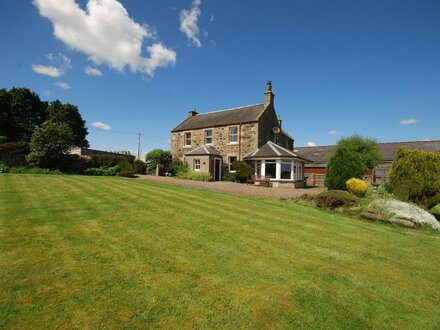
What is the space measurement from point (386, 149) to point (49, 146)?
43600 mm

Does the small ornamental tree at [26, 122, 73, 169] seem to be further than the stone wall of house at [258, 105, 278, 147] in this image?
No

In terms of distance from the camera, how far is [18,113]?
40250mm

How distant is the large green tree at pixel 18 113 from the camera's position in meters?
38.4

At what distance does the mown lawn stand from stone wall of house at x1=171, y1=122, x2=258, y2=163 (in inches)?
778

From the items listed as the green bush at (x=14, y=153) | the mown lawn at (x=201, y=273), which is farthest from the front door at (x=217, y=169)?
the mown lawn at (x=201, y=273)

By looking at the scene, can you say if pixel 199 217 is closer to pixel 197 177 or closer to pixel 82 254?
pixel 82 254

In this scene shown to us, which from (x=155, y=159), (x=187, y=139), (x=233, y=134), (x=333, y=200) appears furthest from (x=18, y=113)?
(x=333, y=200)

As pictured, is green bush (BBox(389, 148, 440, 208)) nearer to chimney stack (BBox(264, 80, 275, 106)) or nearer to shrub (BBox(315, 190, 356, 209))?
shrub (BBox(315, 190, 356, 209))

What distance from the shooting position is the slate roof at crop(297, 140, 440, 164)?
36031 mm

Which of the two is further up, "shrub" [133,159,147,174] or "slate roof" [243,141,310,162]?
"slate roof" [243,141,310,162]

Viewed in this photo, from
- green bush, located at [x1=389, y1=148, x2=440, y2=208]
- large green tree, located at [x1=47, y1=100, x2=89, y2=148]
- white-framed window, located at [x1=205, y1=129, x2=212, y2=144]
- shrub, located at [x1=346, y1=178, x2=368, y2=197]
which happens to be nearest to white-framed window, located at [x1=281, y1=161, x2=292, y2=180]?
shrub, located at [x1=346, y1=178, x2=368, y2=197]

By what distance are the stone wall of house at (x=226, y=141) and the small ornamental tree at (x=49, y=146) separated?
12913 mm

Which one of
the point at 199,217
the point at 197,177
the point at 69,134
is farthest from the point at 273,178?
the point at 69,134

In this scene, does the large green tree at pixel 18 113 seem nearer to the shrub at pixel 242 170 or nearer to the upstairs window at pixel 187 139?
the upstairs window at pixel 187 139
